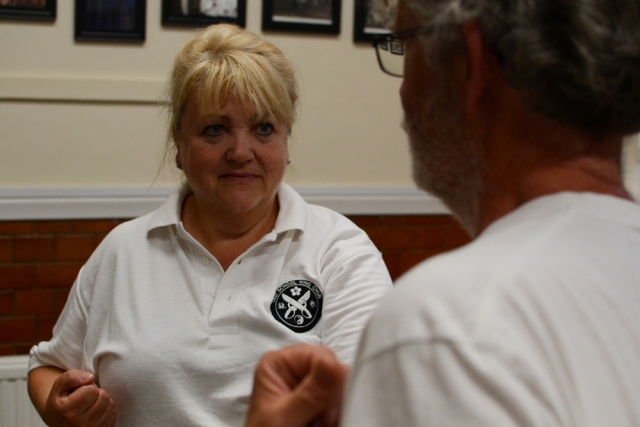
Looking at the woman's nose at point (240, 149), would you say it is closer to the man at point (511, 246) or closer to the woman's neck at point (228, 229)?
the woman's neck at point (228, 229)

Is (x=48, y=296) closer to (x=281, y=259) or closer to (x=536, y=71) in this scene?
(x=281, y=259)

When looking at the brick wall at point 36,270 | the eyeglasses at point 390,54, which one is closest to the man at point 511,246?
the eyeglasses at point 390,54

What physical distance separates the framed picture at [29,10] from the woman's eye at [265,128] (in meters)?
1.35

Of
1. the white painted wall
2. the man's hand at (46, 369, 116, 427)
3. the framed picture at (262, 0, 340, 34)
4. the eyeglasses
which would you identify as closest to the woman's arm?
the man's hand at (46, 369, 116, 427)

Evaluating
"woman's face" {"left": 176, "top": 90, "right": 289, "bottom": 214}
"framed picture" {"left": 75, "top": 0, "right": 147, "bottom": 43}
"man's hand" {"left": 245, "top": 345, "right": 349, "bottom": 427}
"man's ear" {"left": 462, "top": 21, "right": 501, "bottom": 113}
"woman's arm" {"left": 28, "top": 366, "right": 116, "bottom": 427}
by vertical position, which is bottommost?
"woman's arm" {"left": 28, "top": 366, "right": 116, "bottom": 427}

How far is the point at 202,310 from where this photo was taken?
1564 mm

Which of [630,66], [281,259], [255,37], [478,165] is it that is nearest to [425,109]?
[478,165]

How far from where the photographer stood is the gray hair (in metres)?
0.66

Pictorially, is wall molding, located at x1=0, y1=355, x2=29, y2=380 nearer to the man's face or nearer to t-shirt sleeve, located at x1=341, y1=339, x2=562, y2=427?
the man's face

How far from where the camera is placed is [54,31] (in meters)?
2.61

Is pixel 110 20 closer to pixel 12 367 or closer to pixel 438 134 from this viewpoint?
pixel 12 367

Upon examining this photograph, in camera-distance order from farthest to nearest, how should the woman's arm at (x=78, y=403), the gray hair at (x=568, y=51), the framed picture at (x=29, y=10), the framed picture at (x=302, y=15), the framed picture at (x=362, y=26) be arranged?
1. the framed picture at (x=362, y=26)
2. the framed picture at (x=302, y=15)
3. the framed picture at (x=29, y=10)
4. the woman's arm at (x=78, y=403)
5. the gray hair at (x=568, y=51)

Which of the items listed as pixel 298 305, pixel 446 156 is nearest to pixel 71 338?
pixel 298 305

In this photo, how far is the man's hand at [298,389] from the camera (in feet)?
2.41
